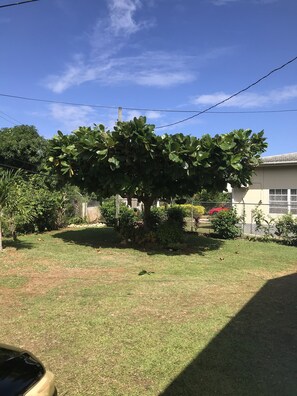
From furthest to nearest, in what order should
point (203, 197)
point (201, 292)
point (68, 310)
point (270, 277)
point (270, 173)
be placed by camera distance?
1. point (203, 197)
2. point (270, 173)
3. point (270, 277)
4. point (201, 292)
5. point (68, 310)

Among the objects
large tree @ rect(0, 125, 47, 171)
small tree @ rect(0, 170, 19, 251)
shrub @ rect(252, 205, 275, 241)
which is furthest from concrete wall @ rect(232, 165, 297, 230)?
large tree @ rect(0, 125, 47, 171)

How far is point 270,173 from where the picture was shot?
1917cm

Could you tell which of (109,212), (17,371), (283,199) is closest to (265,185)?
(283,199)

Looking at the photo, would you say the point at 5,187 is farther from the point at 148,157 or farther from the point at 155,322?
the point at 155,322

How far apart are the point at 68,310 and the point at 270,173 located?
1509cm

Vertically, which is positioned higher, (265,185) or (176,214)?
(265,185)

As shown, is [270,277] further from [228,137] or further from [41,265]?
[41,265]

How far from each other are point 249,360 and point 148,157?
7.59 meters

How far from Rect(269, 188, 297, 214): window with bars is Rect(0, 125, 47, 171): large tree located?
14427 millimetres

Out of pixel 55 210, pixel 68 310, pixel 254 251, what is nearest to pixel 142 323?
pixel 68 310

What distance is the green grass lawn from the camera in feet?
13.3

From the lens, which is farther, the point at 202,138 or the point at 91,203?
the point at 91,203

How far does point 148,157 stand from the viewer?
1138 cm

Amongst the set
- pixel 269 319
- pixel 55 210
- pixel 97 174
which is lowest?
pixel 269 319
